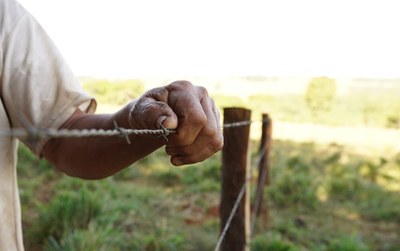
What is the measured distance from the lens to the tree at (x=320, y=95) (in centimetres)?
2406

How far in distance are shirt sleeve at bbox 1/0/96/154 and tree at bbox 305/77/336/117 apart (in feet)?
78.0

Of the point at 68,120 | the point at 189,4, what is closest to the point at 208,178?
the point at 68,120

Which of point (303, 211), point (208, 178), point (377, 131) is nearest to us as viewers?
point (303, 211)

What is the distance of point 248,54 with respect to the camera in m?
51.6

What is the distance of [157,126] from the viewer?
759 mm

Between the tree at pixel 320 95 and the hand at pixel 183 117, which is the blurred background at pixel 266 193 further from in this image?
the hand at pixel 183 117

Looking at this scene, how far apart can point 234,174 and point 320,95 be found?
915 inches

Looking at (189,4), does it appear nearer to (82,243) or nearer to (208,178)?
(208,178)

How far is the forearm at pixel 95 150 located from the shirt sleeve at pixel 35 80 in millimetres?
39

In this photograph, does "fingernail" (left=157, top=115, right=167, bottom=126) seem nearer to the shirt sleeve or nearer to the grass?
the shirt sleeve

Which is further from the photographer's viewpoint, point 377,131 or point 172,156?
point 377,131

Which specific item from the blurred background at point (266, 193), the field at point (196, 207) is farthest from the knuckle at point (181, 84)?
the field at point (196, 207)

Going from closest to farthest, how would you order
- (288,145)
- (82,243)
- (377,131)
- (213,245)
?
(82,243), (213,245), (288,145), (377,131)

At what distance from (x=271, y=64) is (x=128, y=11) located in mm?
Answer: 22048
